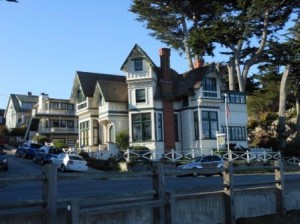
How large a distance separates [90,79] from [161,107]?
34.6 feet

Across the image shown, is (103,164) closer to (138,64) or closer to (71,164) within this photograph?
(71,164)

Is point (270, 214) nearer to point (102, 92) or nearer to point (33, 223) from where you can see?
point (33, 223)

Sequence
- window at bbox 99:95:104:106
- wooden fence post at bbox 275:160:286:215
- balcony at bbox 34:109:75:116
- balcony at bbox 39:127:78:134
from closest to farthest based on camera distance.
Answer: wooden fence post at bbox 275:160:286:215
window at bbox 99:95:104:106
balcony at bbox 39:127:78:134
balcony at bbox 34:109:75:116

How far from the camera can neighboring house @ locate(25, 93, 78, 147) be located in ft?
286

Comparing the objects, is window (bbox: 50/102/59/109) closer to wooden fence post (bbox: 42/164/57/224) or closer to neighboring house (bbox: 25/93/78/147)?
neighboring house (bbox: 25/93/78/147)

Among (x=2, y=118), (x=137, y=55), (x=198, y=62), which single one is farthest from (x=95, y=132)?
(x=2, y=118)

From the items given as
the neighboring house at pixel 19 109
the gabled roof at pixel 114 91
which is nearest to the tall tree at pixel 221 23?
the gabled roof at pixel 114 91

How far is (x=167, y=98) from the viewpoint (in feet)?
156

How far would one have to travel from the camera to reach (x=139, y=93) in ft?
154

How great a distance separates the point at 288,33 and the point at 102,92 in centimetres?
2083

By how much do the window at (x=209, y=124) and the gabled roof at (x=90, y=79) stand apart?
36.4ft

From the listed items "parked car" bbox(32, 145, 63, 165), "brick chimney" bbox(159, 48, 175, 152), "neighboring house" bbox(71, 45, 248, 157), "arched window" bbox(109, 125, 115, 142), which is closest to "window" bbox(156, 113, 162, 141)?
"neighboring house" bbox(71, 45, 248, 157)

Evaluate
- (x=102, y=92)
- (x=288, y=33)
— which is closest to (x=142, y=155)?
(x=102, y=92)

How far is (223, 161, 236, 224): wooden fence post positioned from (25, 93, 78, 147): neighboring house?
7671 centimetres
